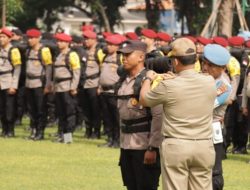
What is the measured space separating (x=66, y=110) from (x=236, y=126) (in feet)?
10.9

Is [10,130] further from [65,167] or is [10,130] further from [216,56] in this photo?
[216,56]

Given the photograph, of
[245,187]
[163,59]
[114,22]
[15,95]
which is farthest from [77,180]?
[114,22]

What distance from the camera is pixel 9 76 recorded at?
65.3 feet

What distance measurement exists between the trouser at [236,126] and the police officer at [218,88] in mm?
8223

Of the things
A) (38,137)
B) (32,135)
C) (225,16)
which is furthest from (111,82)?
(225,16)

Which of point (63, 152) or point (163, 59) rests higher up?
point (163, 59)

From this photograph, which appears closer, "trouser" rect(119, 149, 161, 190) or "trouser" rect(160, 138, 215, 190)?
"trouser" rect(160, 138, 215, 190)

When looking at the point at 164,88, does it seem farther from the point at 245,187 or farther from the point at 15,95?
the point at 15,95

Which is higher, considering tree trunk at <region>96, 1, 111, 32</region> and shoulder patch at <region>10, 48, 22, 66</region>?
shoulder patch at <region>10, 48, 22, 66</region>

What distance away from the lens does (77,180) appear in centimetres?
1409

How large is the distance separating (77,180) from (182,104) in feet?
17.8

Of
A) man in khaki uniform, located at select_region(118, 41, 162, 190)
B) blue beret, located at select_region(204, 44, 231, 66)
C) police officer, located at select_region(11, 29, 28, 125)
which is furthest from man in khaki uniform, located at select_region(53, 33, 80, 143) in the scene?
blue beret, located at select_region(204, 44, 231, 66)

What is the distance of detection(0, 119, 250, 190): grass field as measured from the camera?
1371 centimetres

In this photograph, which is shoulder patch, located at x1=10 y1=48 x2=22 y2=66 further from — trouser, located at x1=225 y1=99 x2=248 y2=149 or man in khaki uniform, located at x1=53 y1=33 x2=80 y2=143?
trouser, located at x1=225 y1=99 x2=248 y2=149
